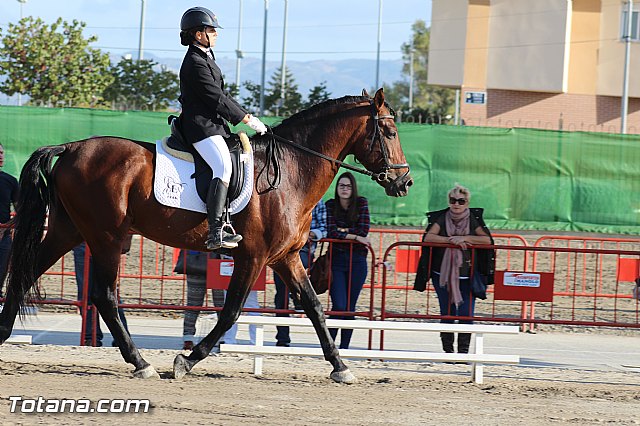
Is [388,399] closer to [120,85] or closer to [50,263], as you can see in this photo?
[50,263]

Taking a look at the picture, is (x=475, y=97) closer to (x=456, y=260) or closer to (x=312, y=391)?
(x=456, y=260)

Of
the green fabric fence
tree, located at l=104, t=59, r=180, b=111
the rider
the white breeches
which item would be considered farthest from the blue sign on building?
the white breeches

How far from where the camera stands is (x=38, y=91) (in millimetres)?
30969

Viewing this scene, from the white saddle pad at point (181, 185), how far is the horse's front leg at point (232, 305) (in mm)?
484

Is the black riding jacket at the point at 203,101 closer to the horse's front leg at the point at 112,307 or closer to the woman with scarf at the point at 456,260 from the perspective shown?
the horse's front leg at the point at 112,307

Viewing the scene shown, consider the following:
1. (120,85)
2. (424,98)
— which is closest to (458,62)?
(120,85)

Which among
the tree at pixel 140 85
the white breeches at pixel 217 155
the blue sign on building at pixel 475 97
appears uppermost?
the blue sign on building at pixel 475 97

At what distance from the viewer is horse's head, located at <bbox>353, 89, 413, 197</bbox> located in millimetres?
8891

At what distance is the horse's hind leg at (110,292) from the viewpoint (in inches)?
336

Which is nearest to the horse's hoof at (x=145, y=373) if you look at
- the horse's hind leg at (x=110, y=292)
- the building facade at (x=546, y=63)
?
the horse's hind leg at (x=110, y=292)

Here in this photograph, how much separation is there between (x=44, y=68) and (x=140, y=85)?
11.9 ft

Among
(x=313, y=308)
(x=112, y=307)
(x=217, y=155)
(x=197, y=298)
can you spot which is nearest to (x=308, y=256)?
(x=197, y=298)

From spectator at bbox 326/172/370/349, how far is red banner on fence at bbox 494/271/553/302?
1478 millimetres

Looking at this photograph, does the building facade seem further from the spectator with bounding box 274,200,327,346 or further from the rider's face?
the rider's face
